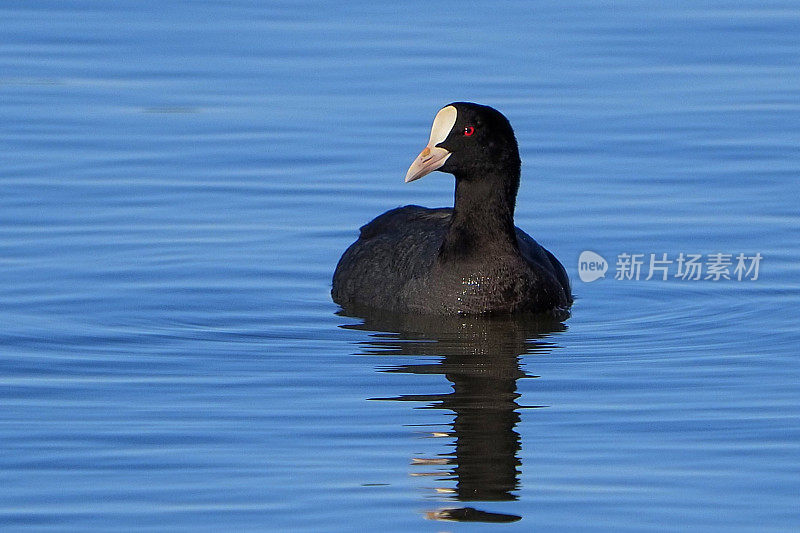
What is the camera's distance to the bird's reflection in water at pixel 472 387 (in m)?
7.49

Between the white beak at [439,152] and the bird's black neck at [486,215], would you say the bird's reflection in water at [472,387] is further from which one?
the white beak at [439,152]

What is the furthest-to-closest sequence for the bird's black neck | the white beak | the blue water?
the bird's black neck < the white beak < the blue water

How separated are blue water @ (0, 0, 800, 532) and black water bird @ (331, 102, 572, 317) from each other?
0.22m

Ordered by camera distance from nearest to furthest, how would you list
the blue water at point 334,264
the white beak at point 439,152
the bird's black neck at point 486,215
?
the blue water at point 334,264 < the white beak at point 439,152 < the bird's black neck at point 486,215

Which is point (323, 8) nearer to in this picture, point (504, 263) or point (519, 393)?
point (504, 263)

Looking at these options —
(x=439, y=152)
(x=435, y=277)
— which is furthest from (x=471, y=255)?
(x=439, y=152)

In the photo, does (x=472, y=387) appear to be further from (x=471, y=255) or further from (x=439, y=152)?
(x=439, y=152)

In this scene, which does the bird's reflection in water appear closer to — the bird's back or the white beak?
the bird's back

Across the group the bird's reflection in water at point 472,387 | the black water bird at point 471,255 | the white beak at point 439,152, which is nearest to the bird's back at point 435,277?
the black water bird at point 471,255

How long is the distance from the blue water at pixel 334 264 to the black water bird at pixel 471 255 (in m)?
0.22

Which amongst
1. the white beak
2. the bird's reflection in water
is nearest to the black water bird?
the white beak

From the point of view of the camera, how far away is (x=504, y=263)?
11203mm

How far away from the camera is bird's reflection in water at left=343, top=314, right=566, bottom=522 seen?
295 inches

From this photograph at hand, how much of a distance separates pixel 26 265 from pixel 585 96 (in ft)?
22.5
